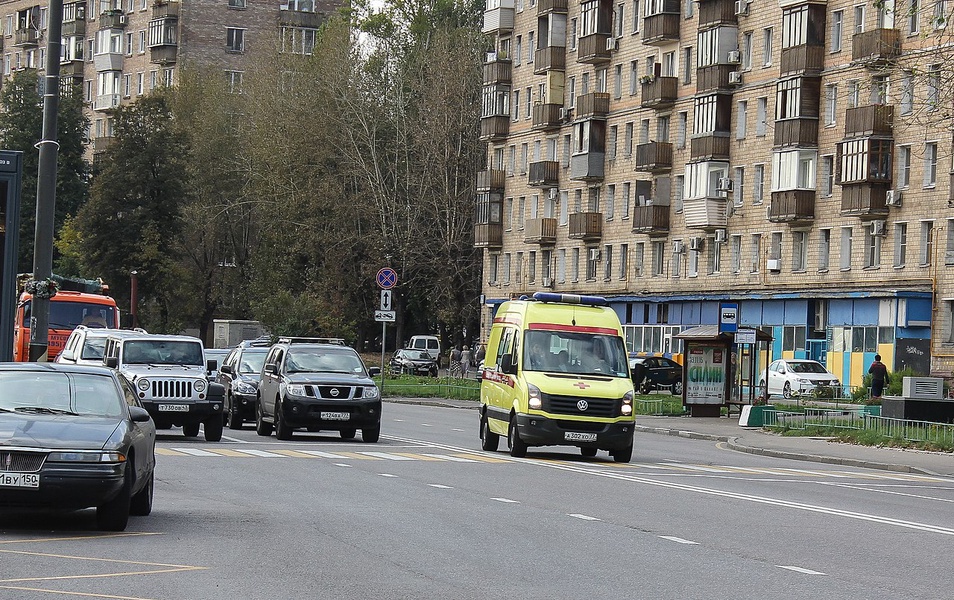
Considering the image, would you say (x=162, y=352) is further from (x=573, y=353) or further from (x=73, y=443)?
(x=73, y=443)

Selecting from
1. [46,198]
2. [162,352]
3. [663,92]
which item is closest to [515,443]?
[162,352]

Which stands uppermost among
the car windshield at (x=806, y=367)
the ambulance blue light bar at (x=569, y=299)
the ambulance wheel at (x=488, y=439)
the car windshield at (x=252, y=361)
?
the ambulance blue light bar at (x=569, y=299)

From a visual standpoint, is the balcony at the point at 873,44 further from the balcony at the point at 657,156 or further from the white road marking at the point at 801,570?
the white road marking at the point at 801,570

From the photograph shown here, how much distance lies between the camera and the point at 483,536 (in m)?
14.8

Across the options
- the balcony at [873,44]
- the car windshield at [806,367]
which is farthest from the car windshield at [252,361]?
the balcony at [873,44]

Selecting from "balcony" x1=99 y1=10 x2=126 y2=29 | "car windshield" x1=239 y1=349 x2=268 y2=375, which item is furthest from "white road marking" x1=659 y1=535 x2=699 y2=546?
"balcony" x1=99 y1=10 x2=126 y2=29

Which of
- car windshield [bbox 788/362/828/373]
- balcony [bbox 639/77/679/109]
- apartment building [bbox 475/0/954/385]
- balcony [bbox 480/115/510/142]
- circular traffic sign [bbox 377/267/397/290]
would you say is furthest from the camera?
balcony [bbox 480/115/510/142]

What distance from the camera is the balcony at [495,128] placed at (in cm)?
8831

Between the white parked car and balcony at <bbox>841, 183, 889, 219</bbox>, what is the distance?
555 centimetres

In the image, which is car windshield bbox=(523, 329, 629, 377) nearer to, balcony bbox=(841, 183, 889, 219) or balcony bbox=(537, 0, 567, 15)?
balcony bbox=(841, 183, 889, 219)

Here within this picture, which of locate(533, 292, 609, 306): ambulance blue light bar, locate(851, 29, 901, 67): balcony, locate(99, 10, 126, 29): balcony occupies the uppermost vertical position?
locate(99, 10, 126, 29): balcony

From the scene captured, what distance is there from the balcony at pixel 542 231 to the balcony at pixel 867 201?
23.6 m

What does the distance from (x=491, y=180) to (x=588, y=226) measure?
934 cm

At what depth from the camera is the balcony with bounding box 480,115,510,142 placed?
88312mm
